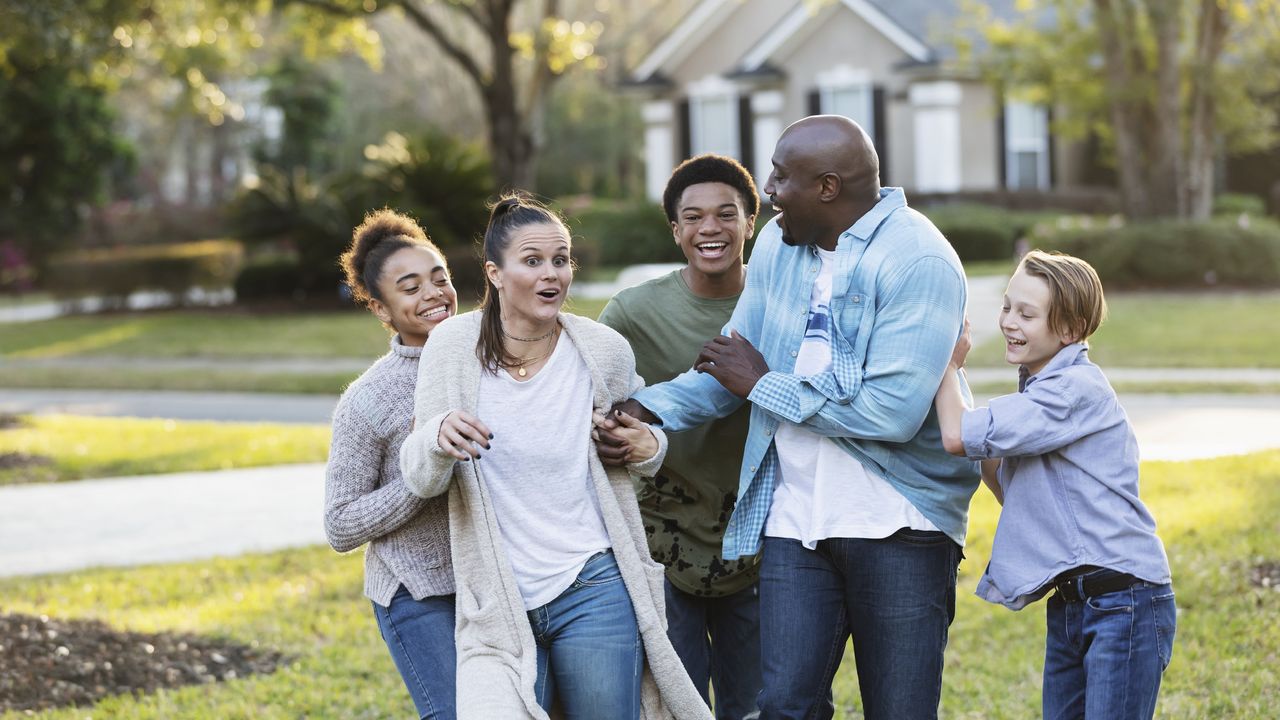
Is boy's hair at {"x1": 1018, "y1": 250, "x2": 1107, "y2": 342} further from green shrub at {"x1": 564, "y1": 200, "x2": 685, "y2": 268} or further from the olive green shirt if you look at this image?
green shrub at {"x1": 564, "y1": 200, "x2": 685, "y2": 268}

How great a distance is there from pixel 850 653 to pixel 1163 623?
2.86 meters

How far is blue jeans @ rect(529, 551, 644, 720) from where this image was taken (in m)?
3.38

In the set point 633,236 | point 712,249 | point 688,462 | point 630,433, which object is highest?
point 712,249

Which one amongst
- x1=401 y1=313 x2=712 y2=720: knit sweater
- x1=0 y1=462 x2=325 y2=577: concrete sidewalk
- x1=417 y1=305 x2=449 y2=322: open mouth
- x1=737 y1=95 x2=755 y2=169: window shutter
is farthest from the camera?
x1=737 y1=95 x2=755 y2=169: window shutter

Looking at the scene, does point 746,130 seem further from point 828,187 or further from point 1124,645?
point 1124,645

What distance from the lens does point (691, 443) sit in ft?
13.5

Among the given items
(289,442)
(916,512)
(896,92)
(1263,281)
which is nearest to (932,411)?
(916,512)

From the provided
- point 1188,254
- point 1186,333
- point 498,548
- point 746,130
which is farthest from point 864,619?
point 746,130

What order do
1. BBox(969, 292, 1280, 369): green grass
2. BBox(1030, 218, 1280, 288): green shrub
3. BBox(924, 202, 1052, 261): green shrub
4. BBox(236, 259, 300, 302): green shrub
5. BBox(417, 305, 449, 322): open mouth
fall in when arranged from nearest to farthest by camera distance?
1. BBox(417, 305, 449, 322): open mouth
2. BBox(969, 292, 1280, 369): green grass
3. BBox(1030, 218, 1280, 288): green shrub
4. BBox(236, 259, 300, 302): green shrub
5. BBox(924, 202, 1052, 261): green shrub

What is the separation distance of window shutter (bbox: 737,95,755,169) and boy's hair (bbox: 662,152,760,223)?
29.1 m

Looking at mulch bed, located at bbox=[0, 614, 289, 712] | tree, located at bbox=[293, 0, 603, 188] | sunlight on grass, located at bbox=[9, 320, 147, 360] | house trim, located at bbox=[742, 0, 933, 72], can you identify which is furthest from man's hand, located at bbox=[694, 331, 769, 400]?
house trim, located at bbox=[742, 0, 933, 72]

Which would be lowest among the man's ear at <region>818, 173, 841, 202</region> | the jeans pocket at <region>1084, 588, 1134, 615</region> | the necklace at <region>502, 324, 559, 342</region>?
the jeans pocket at <region>1084, 588, 1134, 615</region>

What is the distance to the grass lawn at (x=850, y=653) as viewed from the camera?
544 cm

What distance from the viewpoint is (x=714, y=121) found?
111 feet
